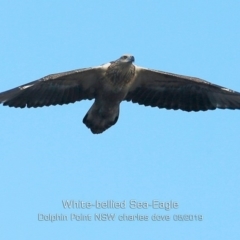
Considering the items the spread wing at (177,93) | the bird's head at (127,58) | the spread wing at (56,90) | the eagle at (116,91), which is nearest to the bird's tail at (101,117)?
the eagle at (116,91)

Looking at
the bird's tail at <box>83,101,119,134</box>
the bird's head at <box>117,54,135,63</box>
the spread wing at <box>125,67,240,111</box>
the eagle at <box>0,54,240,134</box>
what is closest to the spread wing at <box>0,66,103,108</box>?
the eagle at <box>0,54,240,134</box>

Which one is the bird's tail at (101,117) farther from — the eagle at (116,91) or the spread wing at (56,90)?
the spread wing at (56,90)

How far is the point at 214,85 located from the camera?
75.6ft

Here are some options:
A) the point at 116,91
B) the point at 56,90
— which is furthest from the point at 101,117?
the point at 56,90

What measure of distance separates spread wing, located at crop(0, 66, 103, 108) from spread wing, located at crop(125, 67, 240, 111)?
0.92 metres

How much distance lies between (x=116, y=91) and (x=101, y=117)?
68 cm

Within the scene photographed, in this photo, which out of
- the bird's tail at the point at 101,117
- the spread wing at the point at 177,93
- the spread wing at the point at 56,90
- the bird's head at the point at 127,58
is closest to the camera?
the bird's head at the point at 127,58

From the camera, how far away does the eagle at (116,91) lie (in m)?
22.6

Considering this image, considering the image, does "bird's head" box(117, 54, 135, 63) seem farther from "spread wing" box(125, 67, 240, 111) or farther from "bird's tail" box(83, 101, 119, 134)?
"bird's tail" box(83, 101, 119, 134)

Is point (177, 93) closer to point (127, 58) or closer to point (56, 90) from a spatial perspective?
point (127, 58)

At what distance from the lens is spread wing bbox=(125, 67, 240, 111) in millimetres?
23141

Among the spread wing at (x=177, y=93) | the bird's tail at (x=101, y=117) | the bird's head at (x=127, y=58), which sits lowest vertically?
the bird's tail at (x=101, y=117)

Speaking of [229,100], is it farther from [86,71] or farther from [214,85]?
[86,71]

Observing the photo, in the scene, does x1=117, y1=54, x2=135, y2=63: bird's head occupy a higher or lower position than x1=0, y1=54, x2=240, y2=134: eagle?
higher
